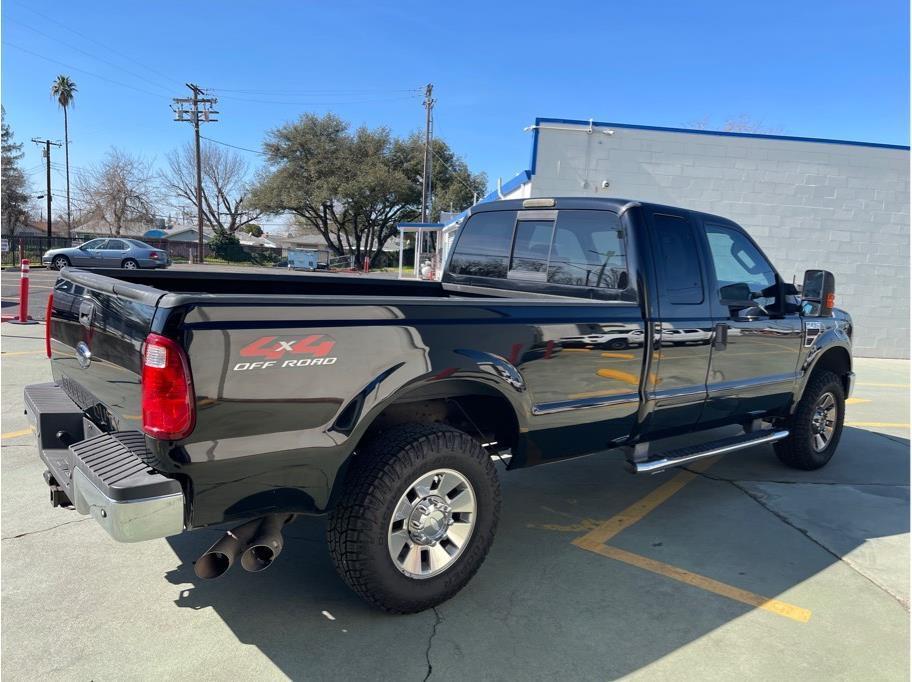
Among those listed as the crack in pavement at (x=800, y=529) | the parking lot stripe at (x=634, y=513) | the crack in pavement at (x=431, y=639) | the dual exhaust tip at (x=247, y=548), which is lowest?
the crack in pavement at (x=431, y=639)

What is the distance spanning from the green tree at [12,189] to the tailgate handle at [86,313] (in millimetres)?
59222

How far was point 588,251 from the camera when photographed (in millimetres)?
4230

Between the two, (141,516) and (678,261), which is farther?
(678,261)

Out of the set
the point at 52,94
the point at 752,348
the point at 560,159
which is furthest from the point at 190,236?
the point at 752,348

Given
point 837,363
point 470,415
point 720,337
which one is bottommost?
point 470,415

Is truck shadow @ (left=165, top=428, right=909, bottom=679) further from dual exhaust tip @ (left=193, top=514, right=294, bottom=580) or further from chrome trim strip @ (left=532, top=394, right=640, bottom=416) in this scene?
chrome trim strip @ (left=532, top=394, right=640, bottom=416)

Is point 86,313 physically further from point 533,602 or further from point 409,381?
point 533,602

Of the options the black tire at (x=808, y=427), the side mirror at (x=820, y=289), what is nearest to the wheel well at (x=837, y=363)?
the black tire at (x=808, y=427)

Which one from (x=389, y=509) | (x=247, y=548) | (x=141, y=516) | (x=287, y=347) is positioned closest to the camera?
(x=141, y=516)

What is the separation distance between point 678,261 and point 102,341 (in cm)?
325

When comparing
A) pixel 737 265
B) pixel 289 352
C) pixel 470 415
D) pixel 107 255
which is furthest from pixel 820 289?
pixel 107 255

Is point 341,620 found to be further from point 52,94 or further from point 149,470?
point 52,94

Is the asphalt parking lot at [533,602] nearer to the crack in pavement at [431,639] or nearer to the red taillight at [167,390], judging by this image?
the crack in pavement at [431,639]

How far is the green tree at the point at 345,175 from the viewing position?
48688mm
